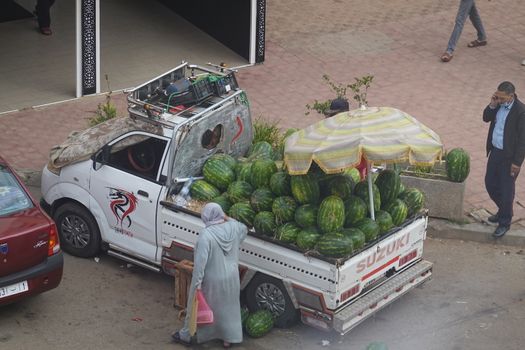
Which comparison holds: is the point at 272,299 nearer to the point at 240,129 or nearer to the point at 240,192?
the point at 240,192

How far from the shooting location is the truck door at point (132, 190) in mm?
11320

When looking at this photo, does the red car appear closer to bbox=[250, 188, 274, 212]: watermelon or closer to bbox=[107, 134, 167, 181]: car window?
bbox=[107, 134, 167, 181]: car window

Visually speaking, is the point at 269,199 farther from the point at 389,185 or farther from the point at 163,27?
the point at 163,27

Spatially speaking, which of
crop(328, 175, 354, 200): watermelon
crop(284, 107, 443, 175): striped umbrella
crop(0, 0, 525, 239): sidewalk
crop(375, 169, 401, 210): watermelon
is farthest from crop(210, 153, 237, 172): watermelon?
crop(0, 0, 525, 239): sidewalk

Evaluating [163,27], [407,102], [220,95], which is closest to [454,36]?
[407,102]

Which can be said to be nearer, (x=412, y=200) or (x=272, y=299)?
(x=272, y=299)

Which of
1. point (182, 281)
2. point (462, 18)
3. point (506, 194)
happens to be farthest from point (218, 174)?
point (462, 18)

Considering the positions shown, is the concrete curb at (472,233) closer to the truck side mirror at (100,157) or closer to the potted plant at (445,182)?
the potted plant at (445,182)

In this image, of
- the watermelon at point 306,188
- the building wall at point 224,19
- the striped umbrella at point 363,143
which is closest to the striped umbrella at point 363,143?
the striped umbrella at point 363,143

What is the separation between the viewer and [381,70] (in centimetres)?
1730

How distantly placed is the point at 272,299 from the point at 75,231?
249 centimetres

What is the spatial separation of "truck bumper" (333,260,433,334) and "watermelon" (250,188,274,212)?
1.22 meters

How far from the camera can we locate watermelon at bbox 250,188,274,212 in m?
10.7

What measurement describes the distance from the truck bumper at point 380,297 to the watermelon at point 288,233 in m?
0.79
